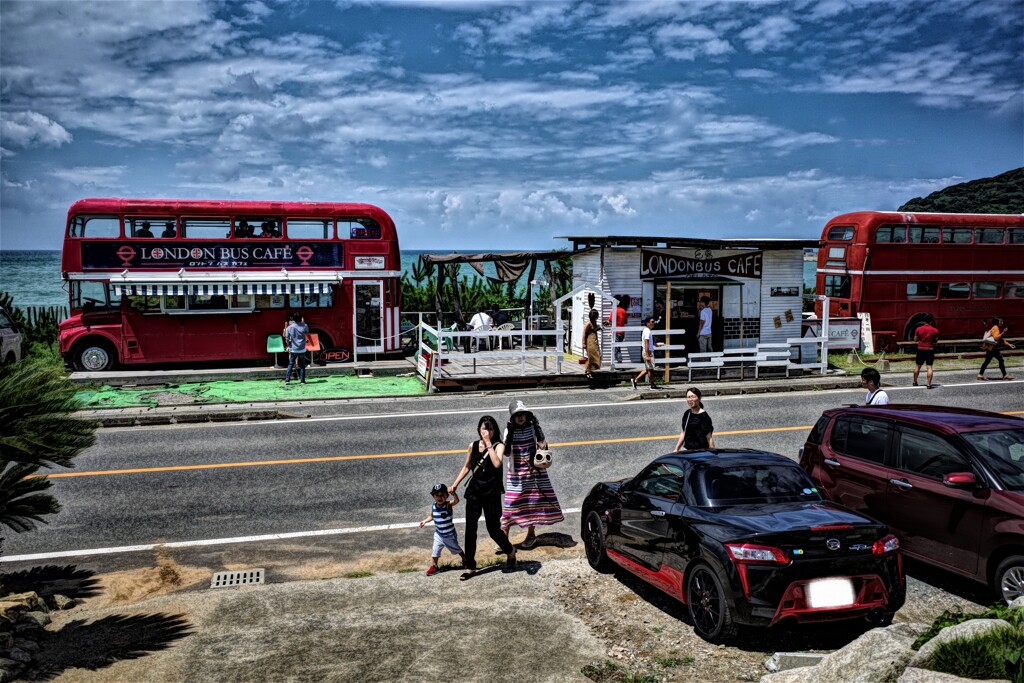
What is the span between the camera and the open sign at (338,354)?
25703mm

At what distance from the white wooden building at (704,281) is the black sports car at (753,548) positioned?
16.0 metres

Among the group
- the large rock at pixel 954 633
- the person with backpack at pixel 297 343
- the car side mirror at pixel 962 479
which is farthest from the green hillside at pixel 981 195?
the large rock at pixel 954 633

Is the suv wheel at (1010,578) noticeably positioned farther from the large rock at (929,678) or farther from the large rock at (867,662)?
the large rock at (929,678)

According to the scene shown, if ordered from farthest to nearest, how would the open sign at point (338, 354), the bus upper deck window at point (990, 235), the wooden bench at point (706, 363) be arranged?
the bus upper deck window at point (990, 235) < the open sign at point (338, 354) < the wooden bench at point (706, 363)

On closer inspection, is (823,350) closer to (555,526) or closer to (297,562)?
(555,526)

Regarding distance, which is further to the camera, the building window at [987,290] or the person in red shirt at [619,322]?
the building window at [987,290]

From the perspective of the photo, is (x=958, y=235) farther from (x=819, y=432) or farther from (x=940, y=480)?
(x=940, y=480)

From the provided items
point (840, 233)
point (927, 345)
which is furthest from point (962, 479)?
point (840, 233)

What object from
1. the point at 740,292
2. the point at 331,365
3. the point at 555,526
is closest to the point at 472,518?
the point at 555,526

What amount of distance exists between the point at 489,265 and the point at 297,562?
19.3 m

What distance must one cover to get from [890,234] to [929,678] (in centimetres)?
2687

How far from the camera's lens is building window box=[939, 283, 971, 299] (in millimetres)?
29789

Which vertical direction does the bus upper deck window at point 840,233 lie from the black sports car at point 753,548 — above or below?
above

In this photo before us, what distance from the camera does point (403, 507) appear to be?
38.9 ft
